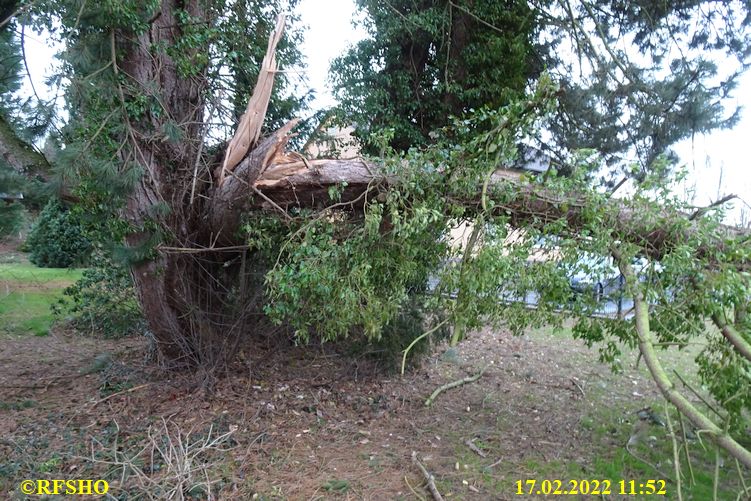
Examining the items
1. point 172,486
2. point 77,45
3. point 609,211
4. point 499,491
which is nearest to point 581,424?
point 499,491

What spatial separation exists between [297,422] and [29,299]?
7607 millimetres

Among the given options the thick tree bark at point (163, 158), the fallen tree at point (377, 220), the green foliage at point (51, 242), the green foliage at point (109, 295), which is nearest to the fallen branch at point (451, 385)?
the fallen tree at point (377, 220)

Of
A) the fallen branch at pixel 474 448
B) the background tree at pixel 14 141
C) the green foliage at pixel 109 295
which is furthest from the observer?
the green foliage at pixel 109 295

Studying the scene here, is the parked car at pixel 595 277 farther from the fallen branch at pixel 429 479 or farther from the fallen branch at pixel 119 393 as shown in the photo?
the fallen branch at pixel 119 393

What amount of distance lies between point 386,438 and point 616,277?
2.81 m

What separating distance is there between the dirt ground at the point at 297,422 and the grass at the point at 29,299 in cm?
88

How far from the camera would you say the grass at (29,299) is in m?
8.91

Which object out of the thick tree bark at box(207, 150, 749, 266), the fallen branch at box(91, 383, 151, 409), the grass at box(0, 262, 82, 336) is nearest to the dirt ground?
the fallen branch at box(91, 383, 151, 409)

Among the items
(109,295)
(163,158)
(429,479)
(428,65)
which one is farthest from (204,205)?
(428,65)

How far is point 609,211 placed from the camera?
4254 millimetres

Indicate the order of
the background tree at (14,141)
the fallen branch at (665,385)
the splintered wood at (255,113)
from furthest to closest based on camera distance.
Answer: the splintered wood at (255,113), the background tree at (14,141), the fallen branch at (665,385)

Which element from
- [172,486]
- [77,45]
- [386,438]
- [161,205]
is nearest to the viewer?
[172,486]

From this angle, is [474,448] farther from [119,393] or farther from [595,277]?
[119,393]

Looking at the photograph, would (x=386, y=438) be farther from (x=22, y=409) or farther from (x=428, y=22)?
(x=428, y=22)
